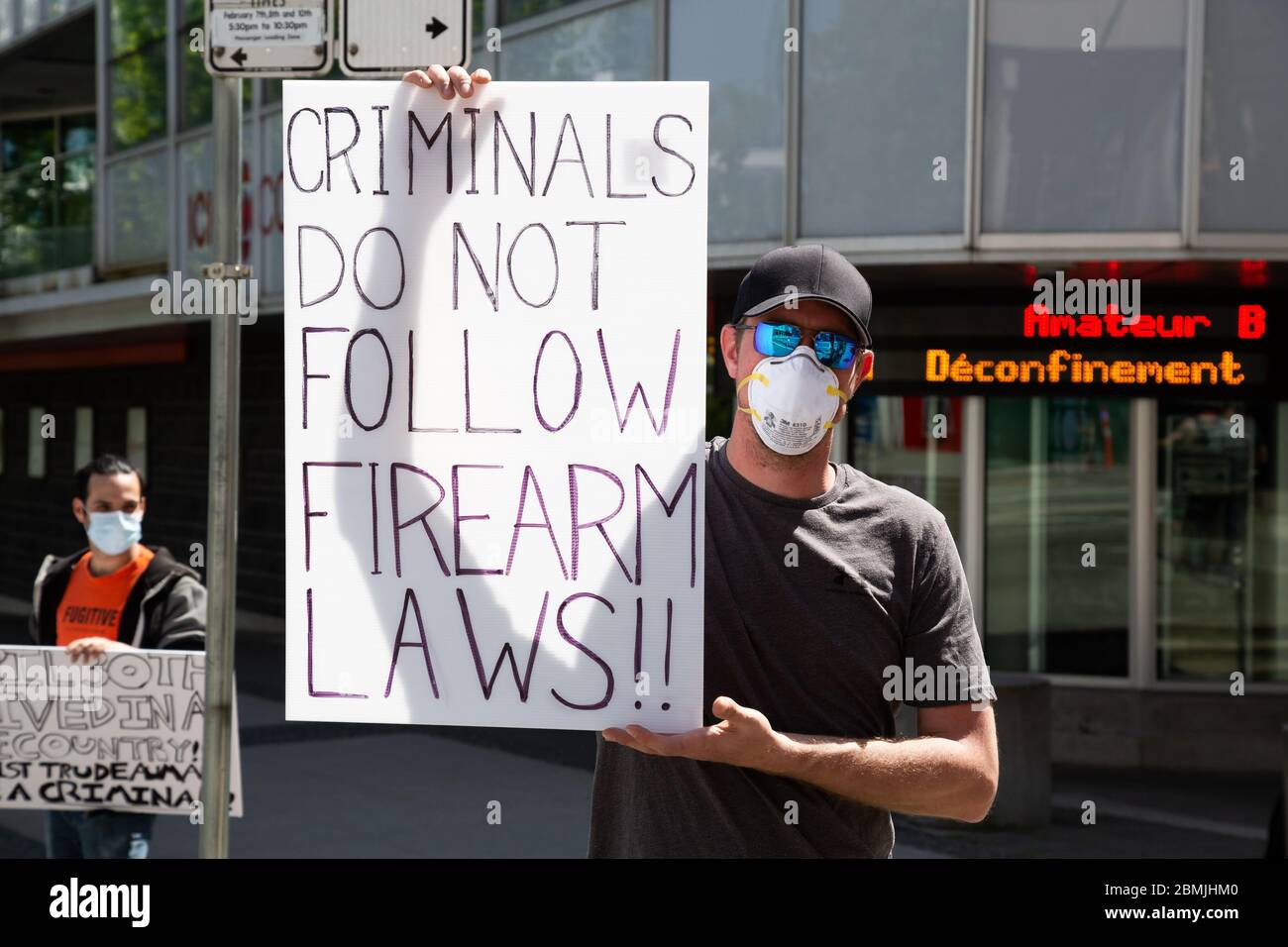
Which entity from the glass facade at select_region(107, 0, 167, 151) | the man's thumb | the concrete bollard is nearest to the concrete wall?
the concrete bollard

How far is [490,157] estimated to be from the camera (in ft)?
9.25

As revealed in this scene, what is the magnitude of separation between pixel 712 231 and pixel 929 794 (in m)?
8.87

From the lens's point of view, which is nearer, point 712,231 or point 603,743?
point 603,743

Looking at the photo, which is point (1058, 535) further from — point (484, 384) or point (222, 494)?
point (484, 384)

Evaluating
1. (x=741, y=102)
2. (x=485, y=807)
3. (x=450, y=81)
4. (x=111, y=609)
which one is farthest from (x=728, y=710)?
(x=741, y=102)

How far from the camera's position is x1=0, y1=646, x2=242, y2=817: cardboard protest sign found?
516 cm

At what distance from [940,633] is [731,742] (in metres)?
0.42

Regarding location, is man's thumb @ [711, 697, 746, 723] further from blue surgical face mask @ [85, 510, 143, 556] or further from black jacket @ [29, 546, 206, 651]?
blue surgical face mask @ [85, 510, 143, 556]

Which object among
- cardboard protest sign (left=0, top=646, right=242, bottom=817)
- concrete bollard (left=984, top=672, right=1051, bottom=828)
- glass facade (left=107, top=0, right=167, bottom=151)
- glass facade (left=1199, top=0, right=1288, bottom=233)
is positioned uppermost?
glass facade (left=107, top=0, right=167, bottom=151)

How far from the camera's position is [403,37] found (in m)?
3.67

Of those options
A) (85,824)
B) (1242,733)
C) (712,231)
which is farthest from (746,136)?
(85,824)

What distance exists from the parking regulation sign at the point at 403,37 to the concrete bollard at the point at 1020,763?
6.40 m

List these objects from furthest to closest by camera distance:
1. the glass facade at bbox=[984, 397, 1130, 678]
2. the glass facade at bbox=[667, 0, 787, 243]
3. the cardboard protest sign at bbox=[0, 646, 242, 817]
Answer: the glass facade at bbox=[984, 397, 1130, 678]
the glass facade at bbox=[667, 0, 787, 243]
the cardboard protest sign at bbox=[0, 646, 242, 817]
